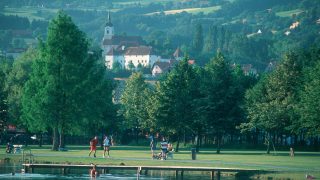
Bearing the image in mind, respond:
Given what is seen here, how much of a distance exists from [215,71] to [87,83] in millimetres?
15887

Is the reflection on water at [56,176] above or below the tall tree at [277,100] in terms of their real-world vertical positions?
below

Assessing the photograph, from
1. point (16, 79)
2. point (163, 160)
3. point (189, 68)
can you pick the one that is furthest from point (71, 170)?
point (16, 79)

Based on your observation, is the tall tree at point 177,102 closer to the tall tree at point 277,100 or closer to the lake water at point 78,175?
the tall tree at point 277,100

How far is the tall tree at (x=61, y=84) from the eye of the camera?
4090 inches

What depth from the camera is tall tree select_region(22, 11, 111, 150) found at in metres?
104

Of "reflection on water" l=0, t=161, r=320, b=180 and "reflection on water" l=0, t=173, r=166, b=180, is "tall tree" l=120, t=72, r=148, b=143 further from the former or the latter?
"reflection on water" l=0, t=173, r=166, b=180

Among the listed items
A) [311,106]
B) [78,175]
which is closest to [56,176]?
[78,175]

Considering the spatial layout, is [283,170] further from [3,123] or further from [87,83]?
[3,123]

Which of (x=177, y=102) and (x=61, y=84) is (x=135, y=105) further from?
(x=61, y=84)

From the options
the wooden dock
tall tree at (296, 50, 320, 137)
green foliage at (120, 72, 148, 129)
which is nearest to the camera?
the wooden dock

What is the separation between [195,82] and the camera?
367 ft

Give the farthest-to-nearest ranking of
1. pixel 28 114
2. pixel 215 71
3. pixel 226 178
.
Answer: pixel 215 71 < pixel 28 114 < pixel 226 178

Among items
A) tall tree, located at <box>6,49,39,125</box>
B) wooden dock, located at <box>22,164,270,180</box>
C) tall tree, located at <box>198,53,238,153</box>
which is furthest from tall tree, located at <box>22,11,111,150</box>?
wooden dock, located at <box>22,164,270,180</box>

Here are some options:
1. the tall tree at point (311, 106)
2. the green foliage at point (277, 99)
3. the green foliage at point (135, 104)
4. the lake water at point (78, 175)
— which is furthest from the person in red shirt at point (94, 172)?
the green foliage at point (135, 104)
